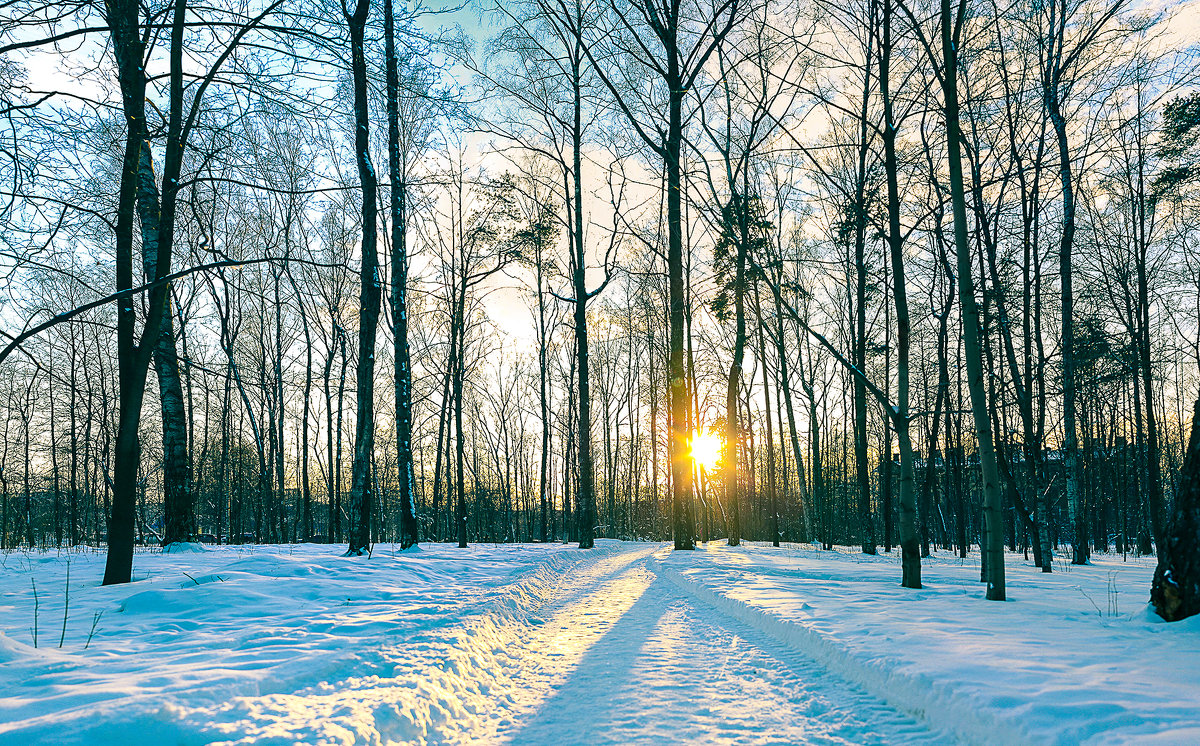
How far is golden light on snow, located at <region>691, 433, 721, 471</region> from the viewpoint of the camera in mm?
29812

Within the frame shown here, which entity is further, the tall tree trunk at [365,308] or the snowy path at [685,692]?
the tall tree trunk at [365,308]

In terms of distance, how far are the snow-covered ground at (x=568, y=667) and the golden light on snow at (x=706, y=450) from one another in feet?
73.6

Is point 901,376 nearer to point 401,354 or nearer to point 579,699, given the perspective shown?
point 579,699

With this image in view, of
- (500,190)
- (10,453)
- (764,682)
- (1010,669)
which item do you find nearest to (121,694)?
(764,682)

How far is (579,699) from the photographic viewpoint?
358 centimetres

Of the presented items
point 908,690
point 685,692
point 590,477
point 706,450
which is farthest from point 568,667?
point 706,450

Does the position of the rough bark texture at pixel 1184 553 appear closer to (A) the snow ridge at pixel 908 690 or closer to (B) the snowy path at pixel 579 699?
(A) the snow ridge at pixel 908 690

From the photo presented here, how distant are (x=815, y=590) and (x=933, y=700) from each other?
4966mm

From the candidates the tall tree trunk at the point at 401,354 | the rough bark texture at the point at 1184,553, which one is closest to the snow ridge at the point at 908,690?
the rough bark texture at the point at 1184,553

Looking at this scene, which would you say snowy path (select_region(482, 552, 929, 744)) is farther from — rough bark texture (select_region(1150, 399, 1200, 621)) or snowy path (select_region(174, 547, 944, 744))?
rough bark texture (select_region(1150, 399, 1200, 621))

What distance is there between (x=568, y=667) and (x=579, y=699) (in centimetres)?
88

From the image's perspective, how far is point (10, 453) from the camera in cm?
3525

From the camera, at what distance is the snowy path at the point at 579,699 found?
2.89 m

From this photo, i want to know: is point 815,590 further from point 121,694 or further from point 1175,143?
point 1175,143
